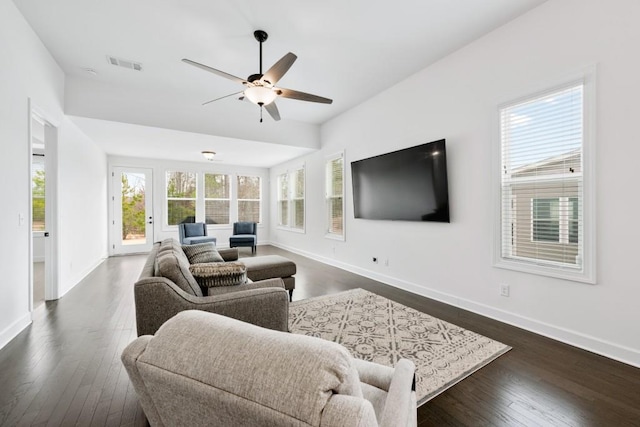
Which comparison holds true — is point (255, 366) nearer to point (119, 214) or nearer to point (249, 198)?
point (119, 214)

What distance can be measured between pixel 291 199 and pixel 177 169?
329 cm

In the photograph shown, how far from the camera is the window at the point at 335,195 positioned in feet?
18.8

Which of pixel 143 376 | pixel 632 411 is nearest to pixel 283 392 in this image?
pixel 143 376

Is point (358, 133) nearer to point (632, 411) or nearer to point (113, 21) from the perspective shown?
point (113, 21)

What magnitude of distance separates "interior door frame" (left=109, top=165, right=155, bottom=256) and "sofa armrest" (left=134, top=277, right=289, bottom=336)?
6.77m

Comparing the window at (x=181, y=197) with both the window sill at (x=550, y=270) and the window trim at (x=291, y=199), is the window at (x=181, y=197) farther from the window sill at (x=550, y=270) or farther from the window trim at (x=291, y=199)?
the window sill at (x=550, y=270)

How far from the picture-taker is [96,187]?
605cm

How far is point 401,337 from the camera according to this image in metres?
2.65

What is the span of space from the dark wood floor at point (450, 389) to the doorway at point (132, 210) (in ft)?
15.2

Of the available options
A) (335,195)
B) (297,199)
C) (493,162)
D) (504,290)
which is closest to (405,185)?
(493,162)

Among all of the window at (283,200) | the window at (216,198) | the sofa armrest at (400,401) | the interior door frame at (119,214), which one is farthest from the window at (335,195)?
the interior door frame at (119,214)

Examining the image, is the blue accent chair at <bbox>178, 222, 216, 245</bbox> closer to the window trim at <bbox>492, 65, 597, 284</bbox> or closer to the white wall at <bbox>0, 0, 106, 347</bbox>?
the white wall at <bbox>0, 0, 106, 347</bbox>

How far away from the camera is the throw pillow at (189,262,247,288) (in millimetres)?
2270

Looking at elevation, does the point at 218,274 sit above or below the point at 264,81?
below
